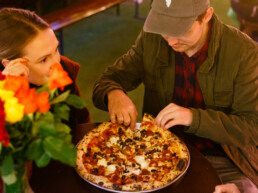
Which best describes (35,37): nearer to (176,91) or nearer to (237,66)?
(176,91)

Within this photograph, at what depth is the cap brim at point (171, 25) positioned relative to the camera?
1.60 m

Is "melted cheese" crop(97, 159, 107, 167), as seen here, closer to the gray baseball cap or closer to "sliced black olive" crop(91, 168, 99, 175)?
"sliced black olive" crop(91, 168, 99, 175)

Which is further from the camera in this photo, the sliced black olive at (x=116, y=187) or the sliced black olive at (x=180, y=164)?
the sliced black olive at (x=180, y=164)

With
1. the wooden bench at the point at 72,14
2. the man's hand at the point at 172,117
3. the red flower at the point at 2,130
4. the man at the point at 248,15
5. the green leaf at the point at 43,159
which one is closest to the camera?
the red flower at the point at 2,130

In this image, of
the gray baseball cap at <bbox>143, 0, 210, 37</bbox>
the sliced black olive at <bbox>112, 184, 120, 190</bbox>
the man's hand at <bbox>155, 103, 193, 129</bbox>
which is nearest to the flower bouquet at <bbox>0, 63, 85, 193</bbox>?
the sliced black olive at <bbox>112, 184, 120, 190</bbox>

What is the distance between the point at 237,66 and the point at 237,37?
159 millimetres

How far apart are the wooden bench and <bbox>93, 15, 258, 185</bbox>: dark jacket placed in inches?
83.9

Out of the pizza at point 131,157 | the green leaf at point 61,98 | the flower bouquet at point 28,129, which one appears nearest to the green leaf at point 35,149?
the flower bouquet at point 28,129

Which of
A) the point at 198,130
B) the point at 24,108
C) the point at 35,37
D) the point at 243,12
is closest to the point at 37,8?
the point at 243,12

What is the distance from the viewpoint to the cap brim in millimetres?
1599

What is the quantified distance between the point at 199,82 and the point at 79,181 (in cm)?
85

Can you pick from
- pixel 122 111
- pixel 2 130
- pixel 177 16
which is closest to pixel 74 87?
pixel 122 111

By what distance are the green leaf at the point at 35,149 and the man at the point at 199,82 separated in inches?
29.7

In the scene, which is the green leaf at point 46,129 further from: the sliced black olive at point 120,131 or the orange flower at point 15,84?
the sliced black olive at point 120,131
